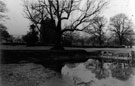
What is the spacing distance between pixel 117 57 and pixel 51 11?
13.1m

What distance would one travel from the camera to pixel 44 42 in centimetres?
3728

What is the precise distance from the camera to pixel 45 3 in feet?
74.3

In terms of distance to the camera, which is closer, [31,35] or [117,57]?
[117,57]

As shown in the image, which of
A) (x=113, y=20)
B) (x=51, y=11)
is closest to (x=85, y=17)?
(x=51, y=11)

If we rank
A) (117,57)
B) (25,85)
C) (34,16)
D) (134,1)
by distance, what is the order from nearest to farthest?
(134,1) < (25,85) < (117,57) < (34,16)

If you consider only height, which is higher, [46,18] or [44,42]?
[46,18]

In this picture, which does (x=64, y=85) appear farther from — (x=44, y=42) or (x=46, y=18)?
(x=44, y=42)

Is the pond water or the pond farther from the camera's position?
the pond water

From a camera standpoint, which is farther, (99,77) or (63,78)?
(99,77)

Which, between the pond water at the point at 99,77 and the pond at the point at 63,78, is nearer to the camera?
the pond at the point at 63,78

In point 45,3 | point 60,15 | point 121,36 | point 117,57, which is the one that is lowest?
point 117,57

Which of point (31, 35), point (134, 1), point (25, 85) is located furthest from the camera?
point (31, 35)

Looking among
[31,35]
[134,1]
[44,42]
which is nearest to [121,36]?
[44,42]

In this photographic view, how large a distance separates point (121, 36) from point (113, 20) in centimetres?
695
